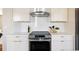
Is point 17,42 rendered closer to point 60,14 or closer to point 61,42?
point 61,42

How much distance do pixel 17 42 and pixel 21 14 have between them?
0.97 m

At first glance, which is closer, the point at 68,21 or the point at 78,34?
the point at 78,34

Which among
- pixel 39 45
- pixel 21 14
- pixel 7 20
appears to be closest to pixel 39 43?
pixel 39 45

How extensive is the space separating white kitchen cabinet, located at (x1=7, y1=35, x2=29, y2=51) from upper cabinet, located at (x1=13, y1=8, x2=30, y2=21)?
0.66 meters

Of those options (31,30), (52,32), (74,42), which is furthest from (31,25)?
(74,42)

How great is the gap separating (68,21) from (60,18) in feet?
1.02

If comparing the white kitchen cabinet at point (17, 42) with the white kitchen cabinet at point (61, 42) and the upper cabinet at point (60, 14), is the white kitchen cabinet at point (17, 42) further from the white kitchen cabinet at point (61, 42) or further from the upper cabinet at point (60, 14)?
the upper cabinet at point (60, 14)

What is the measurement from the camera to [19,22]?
533cm

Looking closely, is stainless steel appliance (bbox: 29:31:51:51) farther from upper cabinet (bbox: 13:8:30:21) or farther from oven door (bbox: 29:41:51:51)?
upper cabinet (bbox: 13:8:30:21)

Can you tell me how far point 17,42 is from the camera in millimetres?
4848

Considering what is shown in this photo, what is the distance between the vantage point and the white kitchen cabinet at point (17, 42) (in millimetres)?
4820

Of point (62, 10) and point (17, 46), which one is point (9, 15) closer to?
point (17, 46)

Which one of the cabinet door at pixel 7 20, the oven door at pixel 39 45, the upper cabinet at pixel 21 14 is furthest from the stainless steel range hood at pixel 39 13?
the oven door at pixel 39 45

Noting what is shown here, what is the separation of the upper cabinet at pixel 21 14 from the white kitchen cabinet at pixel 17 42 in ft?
2.16
